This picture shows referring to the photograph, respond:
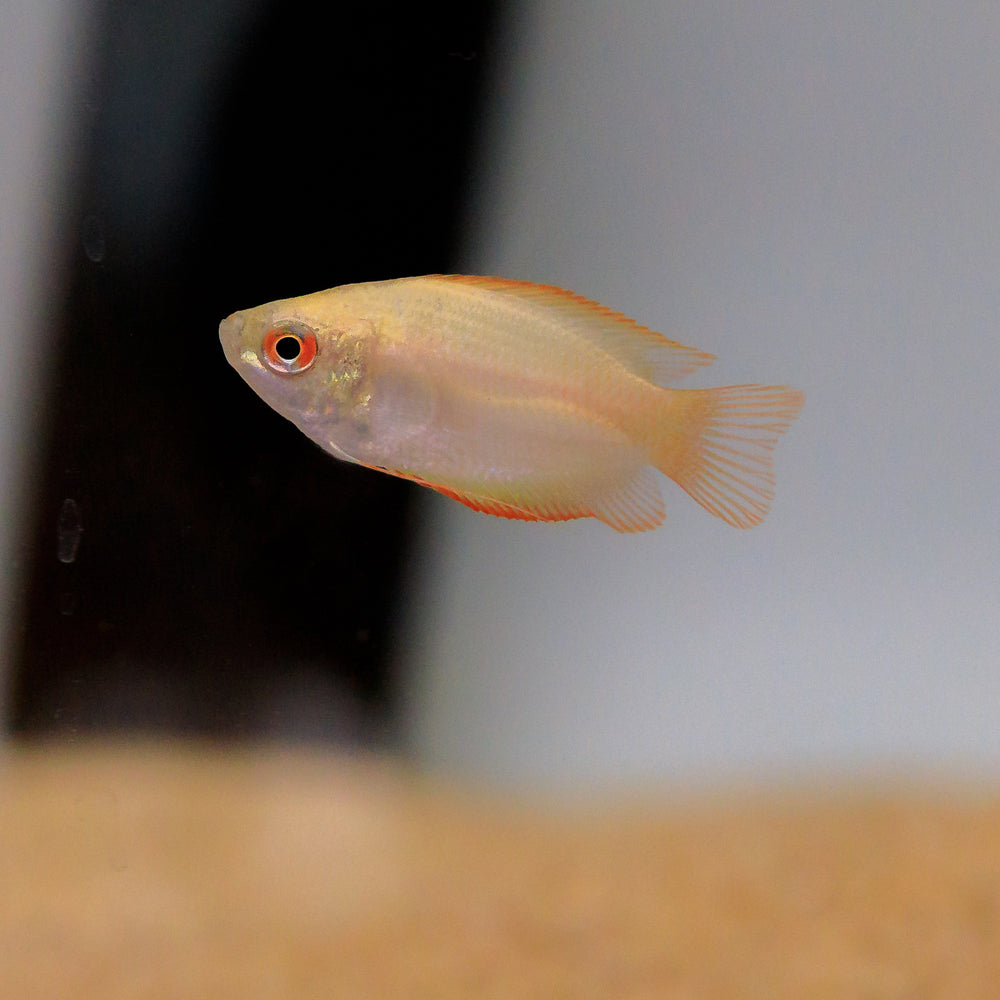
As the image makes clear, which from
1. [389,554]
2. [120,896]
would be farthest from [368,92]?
[120,896]

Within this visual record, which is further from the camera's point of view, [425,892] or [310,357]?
[425,892]

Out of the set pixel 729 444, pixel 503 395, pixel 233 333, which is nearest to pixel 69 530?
pixel 233 333

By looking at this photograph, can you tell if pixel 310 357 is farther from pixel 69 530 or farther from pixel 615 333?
pixel 69 530

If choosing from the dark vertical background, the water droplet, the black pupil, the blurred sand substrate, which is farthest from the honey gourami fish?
the blurred sand substrate

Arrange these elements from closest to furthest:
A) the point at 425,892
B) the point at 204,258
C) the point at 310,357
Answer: the point at 310,357 < the point at 204,258 < the point at 425,892

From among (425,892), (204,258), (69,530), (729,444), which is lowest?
(425,892)

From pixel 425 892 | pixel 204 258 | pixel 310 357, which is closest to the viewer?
pixel 310 357

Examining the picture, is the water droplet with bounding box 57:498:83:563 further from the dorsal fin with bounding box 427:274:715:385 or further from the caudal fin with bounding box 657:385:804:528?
the caudal fin with bounding box 657:385:804:528
